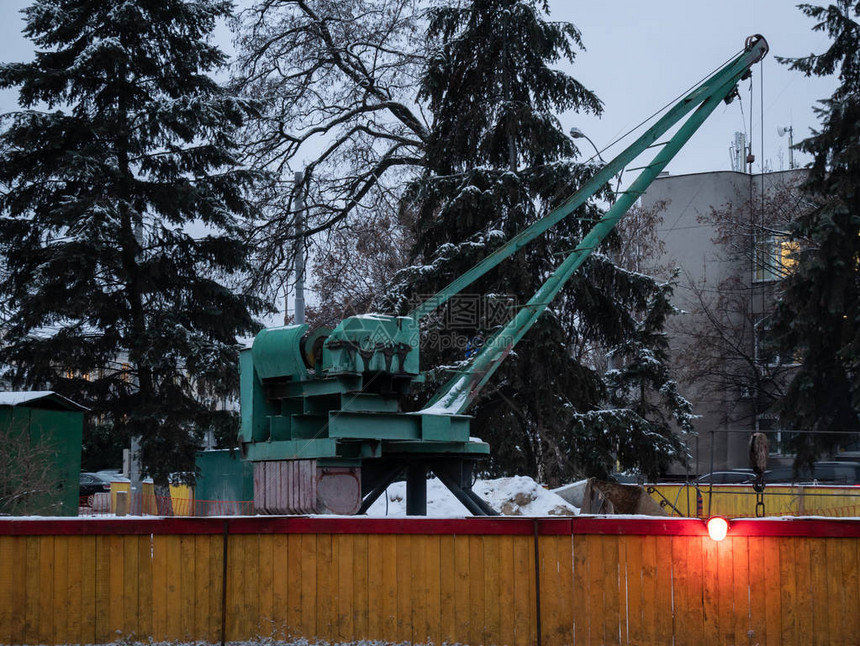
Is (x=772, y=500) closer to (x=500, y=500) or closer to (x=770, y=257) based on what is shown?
(x=500, y=500)

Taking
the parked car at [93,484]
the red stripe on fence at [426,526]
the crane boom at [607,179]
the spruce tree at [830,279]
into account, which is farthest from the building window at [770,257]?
the red stripe on fence at [426,526]

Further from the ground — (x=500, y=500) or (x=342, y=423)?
(x=342, y=423)

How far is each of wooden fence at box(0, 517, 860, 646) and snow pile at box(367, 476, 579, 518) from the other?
7334 millimetres

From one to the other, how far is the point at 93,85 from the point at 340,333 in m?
15.4

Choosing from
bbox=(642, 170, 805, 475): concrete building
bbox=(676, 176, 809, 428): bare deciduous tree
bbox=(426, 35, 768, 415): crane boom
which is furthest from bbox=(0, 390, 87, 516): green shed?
bbox=(676, 176, 809, 428): bare deciduous tree

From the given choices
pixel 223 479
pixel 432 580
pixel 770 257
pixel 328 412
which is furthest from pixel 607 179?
pixel 770 257

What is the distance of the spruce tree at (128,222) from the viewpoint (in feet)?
73.6

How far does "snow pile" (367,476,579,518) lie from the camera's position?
17.6m

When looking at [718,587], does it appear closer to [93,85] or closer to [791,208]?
[93,85]

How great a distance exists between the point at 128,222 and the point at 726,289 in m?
25.7

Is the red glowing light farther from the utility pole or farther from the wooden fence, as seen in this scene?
the utility pole

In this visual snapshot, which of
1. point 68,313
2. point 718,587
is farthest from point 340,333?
point 68,313

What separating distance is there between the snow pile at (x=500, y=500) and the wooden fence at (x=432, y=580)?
24.1 ft

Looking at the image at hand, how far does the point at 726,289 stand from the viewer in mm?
40688
